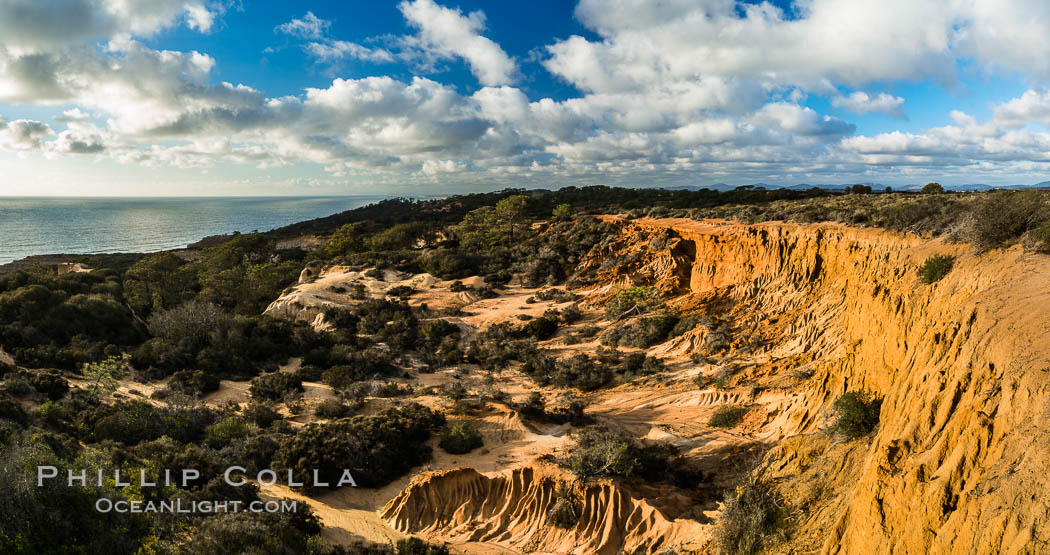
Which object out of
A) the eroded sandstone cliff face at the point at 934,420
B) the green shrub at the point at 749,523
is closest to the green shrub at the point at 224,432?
the green shrub at the point at 749,523

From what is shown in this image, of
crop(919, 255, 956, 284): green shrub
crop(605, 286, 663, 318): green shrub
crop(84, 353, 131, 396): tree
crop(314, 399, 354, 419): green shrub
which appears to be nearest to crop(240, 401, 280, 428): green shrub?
crop(314, 399, 354, 419): green shrub

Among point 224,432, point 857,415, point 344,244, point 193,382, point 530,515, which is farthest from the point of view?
point 344,244

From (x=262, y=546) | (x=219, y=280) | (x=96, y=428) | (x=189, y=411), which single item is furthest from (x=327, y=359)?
(x=219, y=280)

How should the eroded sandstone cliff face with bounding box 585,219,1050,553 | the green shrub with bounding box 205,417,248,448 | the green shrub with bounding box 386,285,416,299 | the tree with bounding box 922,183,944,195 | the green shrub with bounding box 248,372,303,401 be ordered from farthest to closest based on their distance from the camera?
1. the tree with bounding box 922,183,944,195
2. the green shrub with bounding box 386,285,416,299
3. the green shrub with bounding box 248,372,303,401
4. the green shrub with bounding box 205,417,248,448
5. the eroded sandstone cliff face with bounding box 585,219,1050,553

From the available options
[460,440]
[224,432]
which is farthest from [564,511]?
[224,432]

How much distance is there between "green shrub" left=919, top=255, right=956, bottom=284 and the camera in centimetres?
936

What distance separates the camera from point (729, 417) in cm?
1455

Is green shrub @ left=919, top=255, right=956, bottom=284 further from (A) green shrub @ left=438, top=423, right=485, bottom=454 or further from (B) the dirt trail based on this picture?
(A) green shrub @ left=438, top=423, right=485, bottom=454

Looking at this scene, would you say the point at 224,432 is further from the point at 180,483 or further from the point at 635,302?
the point at 635,302

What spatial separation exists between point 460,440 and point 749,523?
30.1 ft

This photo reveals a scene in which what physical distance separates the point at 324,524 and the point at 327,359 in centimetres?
1238

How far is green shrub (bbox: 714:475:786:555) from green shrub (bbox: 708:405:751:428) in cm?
562

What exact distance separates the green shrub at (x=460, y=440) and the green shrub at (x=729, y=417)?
7673 millimetres

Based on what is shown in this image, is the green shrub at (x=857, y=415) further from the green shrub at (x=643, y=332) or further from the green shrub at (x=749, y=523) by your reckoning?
the green shrub at (x=643, y=332)
